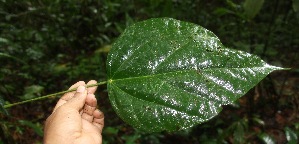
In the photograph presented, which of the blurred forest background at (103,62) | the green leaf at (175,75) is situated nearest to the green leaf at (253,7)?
the blurred forest background at (103,62)


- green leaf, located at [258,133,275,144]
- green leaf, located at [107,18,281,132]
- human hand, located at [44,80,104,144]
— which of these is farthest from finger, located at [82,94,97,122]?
green leaf, located at [258,133,275,144]

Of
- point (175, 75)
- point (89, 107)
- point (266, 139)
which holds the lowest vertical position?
point (266, 139)

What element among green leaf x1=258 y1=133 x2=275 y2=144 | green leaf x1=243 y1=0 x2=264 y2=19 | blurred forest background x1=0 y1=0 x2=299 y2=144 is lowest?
green leaf x1=258 y1=133 x2=275 y2=144

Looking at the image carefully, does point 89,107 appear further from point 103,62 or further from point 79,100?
point 103,62

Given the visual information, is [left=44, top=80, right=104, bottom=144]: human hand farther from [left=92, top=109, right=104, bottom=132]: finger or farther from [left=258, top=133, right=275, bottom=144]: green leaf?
[left=258, top=133, right=275, bottom=144]: green leaf

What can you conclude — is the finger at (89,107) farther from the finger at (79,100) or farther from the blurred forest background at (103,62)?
the blurred forest background at (103,62)

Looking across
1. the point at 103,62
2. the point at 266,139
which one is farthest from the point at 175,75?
the point at 103,62

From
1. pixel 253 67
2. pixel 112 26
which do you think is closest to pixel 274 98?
pixel 112 26
